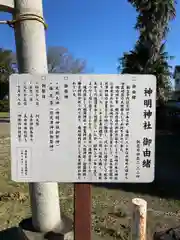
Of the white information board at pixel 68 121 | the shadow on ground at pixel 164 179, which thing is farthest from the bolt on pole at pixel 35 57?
the shadow on ground at pixel 164 179

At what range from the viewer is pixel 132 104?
2.07 metres

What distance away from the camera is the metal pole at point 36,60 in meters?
2.71

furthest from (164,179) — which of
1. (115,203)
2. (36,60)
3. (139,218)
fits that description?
(36,60)

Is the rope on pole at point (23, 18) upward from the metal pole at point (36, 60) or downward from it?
upward

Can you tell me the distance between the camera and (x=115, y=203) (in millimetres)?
4559

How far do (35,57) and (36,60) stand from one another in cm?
3

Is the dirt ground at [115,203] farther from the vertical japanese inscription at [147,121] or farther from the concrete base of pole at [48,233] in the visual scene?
the vertical japanese inscription at [147,121]

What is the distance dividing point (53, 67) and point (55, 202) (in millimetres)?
35770

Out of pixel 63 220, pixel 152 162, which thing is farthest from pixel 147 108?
pixel 63 220

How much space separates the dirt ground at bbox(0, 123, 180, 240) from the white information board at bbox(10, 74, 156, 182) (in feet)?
5.95

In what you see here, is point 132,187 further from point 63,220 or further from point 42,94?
point 42,94

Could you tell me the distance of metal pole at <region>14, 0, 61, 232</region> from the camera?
2711 mm

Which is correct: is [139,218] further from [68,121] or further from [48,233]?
[68,121]

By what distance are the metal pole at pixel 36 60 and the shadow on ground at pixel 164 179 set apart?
2.61 m
